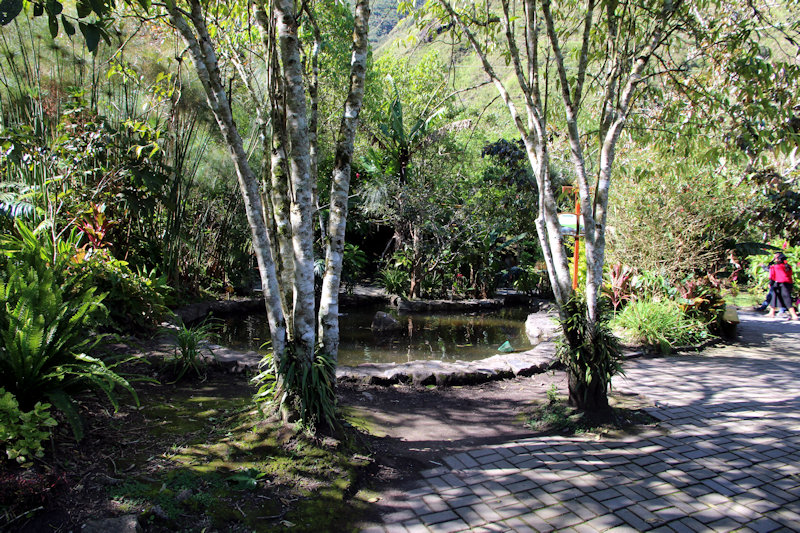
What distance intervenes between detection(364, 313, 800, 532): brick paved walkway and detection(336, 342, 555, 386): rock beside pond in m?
1.55

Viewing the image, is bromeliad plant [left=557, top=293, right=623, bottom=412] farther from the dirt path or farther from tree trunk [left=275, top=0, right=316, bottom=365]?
tree trunk [left=275, top=0, right=316, bottom=365]

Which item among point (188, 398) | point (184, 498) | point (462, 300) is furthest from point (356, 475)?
point (462, 300)

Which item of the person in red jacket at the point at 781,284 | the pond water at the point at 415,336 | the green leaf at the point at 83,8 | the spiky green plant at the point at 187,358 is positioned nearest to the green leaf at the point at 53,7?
the green leaf at the point at 83,8

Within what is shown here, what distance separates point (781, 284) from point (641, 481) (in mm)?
9675

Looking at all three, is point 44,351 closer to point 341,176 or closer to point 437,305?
point 341,176

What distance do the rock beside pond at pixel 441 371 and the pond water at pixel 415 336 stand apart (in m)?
1.21

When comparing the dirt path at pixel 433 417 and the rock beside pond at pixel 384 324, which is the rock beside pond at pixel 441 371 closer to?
the dirt path at pixel 433 417

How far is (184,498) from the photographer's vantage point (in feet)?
9.23

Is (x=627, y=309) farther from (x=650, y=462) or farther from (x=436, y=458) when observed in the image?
(x=436, y=458)

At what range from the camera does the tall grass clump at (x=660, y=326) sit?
745 cm

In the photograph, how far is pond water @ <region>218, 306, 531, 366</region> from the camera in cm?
766

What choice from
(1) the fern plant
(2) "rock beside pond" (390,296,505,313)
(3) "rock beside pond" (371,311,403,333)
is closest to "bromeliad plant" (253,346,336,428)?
(1) the fern plant

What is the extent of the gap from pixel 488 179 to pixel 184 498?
1377cm

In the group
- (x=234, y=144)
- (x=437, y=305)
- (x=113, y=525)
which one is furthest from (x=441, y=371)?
(x=437, y=305)
